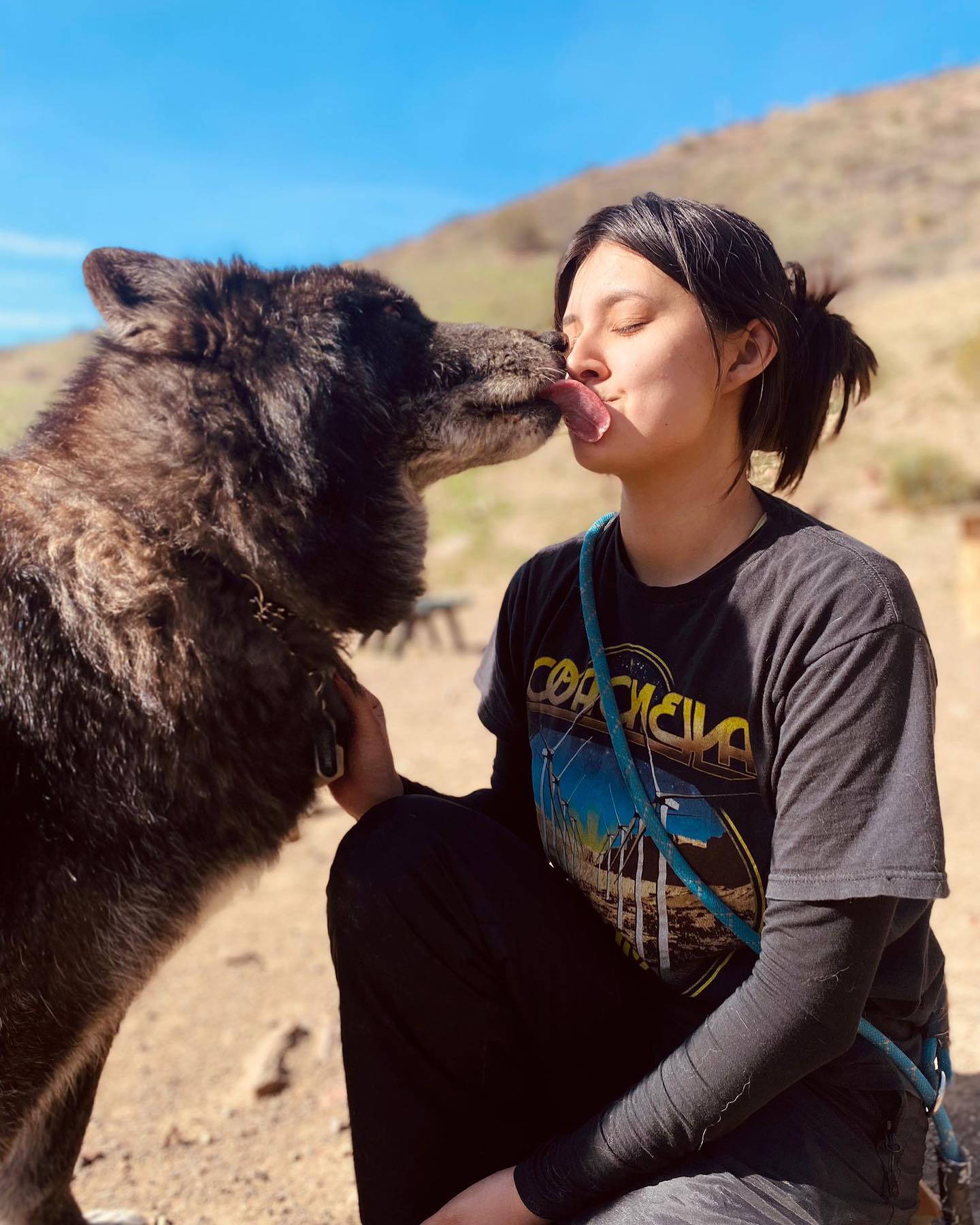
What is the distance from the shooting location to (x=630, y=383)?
5.74 ft

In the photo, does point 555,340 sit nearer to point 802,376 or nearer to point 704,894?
point 802,376

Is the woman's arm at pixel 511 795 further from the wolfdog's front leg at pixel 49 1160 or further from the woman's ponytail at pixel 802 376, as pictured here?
the wolfdog's front leg at pixel 49 1160

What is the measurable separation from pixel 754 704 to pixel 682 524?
39 centimetres

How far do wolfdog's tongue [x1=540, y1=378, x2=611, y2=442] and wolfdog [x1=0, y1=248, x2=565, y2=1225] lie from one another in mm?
197

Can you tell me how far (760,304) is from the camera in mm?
1733

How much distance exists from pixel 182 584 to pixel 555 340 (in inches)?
36.9

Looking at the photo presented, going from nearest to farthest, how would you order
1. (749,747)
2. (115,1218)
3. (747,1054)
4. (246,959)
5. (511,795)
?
(747,1054)
(749,747)
(511,795)
(115,1218)
(246,959)

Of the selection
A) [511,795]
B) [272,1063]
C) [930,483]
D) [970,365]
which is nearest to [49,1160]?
[272,1063]

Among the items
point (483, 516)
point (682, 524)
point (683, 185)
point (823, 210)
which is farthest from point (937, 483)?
point (683, 185)

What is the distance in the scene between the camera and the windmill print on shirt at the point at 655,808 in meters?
1.68

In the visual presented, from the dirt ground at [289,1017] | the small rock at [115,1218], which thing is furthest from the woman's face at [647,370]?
the small rock at [115,1218]

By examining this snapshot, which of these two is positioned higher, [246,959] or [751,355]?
[751,355]

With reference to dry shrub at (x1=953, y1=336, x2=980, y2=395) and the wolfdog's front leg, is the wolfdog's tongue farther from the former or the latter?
dry shrub at (x1=953, y1=336, x2=980, y2=395)

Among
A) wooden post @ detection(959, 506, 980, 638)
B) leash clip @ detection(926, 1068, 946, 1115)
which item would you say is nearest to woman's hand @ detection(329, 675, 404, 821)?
leash clip @ detection(926, 1068, 946, 1115)
